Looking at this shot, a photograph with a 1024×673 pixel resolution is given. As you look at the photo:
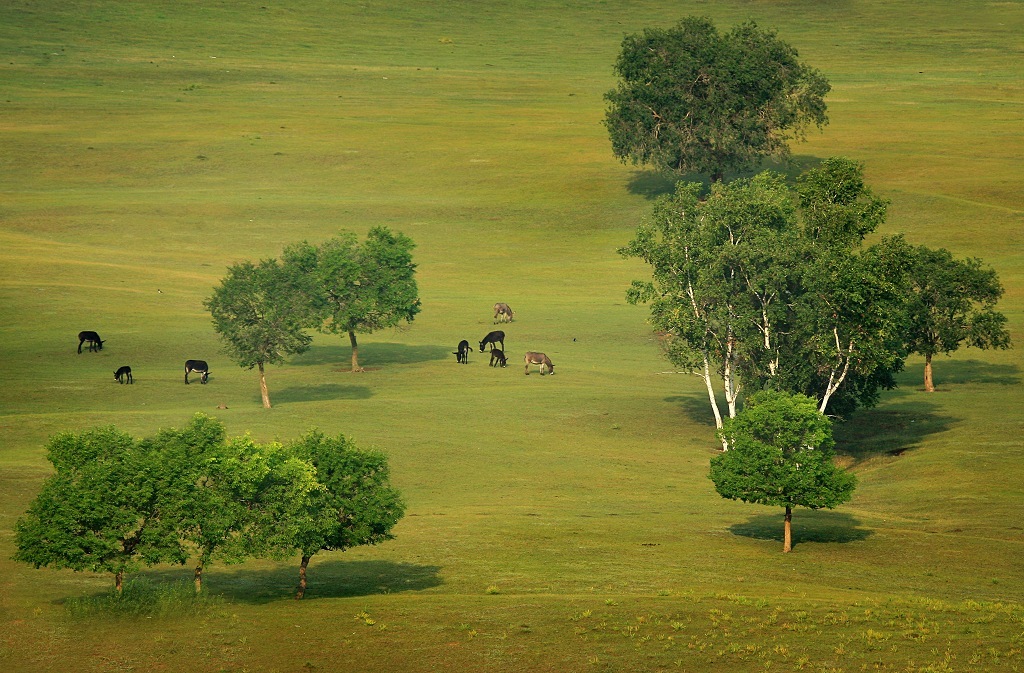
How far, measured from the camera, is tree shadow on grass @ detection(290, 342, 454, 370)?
91312 millimetres

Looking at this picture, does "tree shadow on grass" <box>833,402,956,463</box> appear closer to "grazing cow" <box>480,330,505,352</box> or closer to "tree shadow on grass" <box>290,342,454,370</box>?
"grazing cow" <box>480,330,505,352</box>

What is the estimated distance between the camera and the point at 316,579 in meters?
47.0

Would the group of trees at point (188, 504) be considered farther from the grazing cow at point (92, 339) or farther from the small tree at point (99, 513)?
the grazing cow at point (92, 339)

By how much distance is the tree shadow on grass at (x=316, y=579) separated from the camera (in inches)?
1767

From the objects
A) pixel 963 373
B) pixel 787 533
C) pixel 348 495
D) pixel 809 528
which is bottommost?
pixel 809 528

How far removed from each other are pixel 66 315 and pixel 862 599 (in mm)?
65593

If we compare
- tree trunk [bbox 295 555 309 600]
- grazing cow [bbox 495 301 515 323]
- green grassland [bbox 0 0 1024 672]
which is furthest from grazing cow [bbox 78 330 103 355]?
tree trunk [bbox 295 555 309 600]

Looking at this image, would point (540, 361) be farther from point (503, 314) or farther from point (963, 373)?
point (963, 373)

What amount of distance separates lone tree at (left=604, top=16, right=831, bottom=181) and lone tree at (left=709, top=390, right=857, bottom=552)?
246 ft

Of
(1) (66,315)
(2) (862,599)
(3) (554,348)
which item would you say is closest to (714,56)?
(3) (554,348)

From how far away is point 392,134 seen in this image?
16638 centimetres

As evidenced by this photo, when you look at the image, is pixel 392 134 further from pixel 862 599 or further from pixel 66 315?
pixel 862 599

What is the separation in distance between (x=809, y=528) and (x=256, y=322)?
115 feet

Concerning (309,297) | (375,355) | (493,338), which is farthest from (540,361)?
(309,297)
